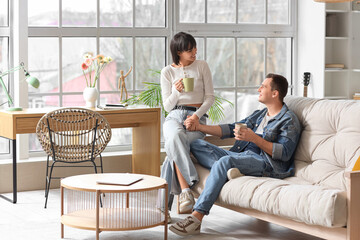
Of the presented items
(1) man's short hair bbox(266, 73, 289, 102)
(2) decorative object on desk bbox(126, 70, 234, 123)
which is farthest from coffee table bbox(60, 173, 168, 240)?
(2) decorative object on desk bbox(126, 70, 234, 123)

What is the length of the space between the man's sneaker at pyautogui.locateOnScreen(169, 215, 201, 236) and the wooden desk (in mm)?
1567

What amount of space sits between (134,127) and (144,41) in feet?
2.98

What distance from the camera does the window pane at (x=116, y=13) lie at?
604 cm

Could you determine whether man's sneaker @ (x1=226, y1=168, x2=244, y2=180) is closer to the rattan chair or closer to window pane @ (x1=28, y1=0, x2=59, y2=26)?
the rattan chair

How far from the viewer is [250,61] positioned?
6.78 metres

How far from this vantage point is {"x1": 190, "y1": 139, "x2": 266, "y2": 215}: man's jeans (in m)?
3.95

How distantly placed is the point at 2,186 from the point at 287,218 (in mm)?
2720

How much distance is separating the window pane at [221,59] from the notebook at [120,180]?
2.83m

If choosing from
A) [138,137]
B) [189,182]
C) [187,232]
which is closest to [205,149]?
[189,182]

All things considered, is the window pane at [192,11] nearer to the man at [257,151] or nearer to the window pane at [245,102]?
the window pane at [245,102]

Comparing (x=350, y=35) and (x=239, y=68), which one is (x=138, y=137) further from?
(x=350, y=35)

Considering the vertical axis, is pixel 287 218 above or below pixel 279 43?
below

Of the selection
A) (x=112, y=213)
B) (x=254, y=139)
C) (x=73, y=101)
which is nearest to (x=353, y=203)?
(x=254, y=139)

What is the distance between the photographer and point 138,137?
19.1 feet
